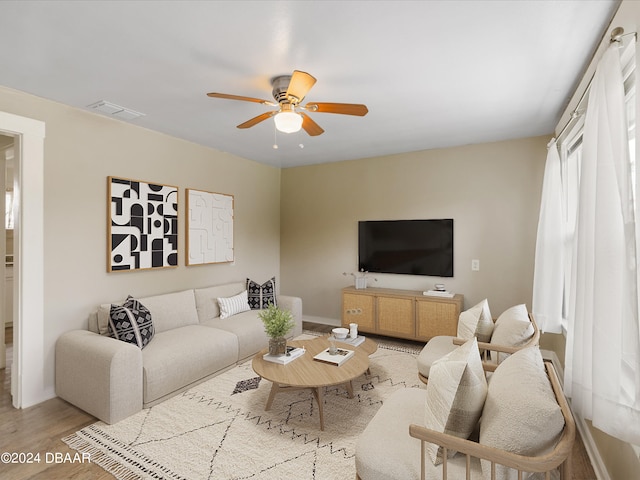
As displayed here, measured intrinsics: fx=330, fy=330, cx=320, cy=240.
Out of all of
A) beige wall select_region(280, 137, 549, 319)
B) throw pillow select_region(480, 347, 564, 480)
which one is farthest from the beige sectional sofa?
throw pillow select_region(480, 347, 564, 480)

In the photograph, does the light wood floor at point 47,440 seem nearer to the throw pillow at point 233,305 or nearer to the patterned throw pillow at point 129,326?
the patterned throw pillow at point 129,326

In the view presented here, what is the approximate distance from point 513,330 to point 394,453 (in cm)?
139

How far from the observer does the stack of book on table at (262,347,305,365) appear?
2.63 metres

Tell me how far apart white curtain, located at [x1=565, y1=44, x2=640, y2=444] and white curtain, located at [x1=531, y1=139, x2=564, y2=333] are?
5.12 ft

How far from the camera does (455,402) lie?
142cm

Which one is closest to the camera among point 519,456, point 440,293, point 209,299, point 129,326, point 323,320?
point 519,456

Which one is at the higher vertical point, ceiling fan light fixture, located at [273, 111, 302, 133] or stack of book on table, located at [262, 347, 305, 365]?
ceiling fan light fixture, located at [273, 111, 302, 133]

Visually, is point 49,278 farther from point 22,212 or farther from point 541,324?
point 541,324

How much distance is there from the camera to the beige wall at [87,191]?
2.80 m

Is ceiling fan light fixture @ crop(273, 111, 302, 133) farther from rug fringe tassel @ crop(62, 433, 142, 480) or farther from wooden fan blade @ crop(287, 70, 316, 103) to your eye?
rug fringe tassel @ crop(62, 433, 142, 480)

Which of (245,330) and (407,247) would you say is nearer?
(245,330)

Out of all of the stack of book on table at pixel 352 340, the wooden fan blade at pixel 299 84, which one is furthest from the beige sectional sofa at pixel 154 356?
the wooden fan blade at pixel 299 84

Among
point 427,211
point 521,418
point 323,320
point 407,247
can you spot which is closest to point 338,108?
point 521,418

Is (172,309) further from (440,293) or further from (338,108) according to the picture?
(440,293)
